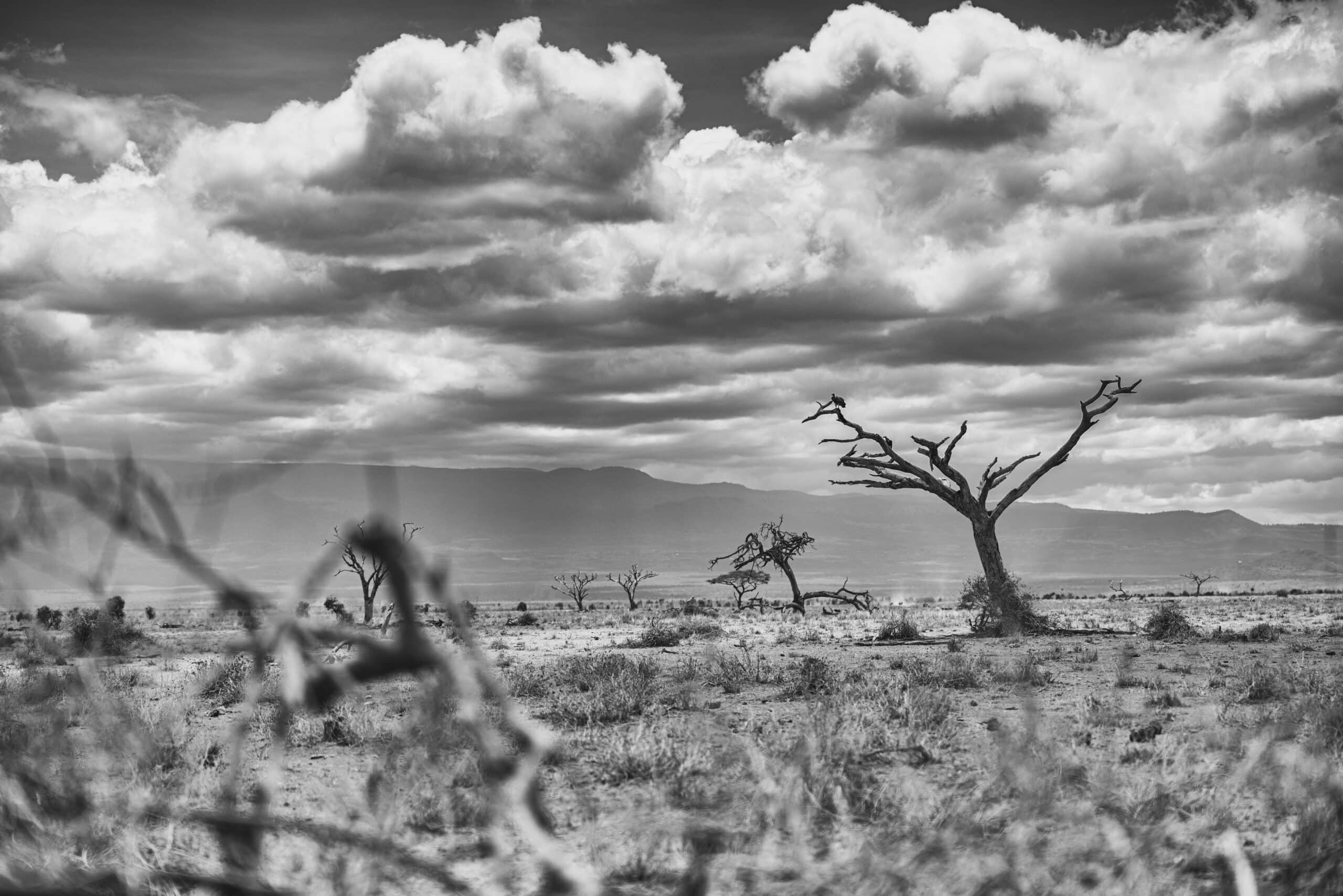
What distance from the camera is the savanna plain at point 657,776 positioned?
218 cm

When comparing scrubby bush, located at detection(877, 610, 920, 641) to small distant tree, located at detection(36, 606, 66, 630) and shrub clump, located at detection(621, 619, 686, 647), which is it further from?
small distant tree, located at detection(36, 606, 66, 630)

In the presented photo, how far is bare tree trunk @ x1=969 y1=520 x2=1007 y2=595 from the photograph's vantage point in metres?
24.7

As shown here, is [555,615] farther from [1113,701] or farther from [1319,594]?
[1319,594]

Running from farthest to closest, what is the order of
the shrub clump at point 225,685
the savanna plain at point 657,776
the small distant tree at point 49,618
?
the small distant tree at point 49,618
the shrub clump at point 225,685
the savanna plain at point 657,776

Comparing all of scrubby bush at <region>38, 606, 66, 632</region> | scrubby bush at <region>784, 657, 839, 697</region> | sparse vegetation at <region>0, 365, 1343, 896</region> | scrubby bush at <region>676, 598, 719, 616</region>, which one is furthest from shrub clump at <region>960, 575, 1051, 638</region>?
scrubby bush at <region>38, 606, 66, 632</region>

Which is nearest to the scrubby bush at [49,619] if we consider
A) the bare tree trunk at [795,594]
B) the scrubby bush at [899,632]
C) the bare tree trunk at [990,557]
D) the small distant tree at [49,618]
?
the small distant tree at [49,618]

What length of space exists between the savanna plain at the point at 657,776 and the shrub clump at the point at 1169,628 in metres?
7.33

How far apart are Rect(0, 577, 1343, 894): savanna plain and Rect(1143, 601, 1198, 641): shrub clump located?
7.33 metres

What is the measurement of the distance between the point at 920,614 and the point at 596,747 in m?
37.8

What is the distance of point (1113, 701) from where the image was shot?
38.4ft

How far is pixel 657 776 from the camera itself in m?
7.43

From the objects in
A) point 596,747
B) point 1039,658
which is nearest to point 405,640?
point 596,747

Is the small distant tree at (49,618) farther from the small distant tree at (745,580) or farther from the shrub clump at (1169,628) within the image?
the shrub clump at (1169,628)

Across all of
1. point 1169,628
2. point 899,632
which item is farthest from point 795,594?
point 1169,628
